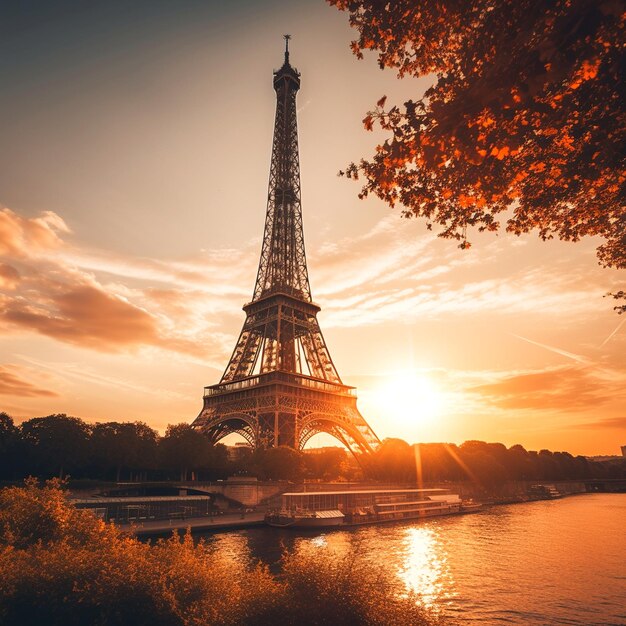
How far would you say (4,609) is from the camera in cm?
1366

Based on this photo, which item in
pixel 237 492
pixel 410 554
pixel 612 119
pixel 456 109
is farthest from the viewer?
pixel 237 492

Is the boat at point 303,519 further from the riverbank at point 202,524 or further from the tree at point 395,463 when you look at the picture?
the tree at point 395,463

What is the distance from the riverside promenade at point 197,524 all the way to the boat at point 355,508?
8.90 feet

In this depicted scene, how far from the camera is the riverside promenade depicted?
4262cm

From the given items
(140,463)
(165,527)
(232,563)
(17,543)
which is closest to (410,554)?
(232,563)

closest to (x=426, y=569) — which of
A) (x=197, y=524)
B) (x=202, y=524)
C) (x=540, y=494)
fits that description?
(x=202, y=524)

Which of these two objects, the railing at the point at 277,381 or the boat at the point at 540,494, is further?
the boat at the point at 540,494

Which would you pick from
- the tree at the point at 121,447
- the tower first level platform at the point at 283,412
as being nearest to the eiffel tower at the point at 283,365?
the tower first level platform at the point at 283,412

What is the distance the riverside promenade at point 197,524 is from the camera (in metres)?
42.6

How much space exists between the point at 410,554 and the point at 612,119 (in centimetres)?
3806

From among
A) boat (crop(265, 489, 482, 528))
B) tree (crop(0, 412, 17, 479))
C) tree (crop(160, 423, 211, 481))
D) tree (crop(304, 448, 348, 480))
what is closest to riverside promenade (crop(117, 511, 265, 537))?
boat (crop(265, 489, 482, 528))

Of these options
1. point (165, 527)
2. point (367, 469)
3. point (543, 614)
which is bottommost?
point (543, 614)

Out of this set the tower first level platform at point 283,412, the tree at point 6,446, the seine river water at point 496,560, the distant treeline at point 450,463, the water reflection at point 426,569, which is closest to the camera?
the seine river water at point 496,560

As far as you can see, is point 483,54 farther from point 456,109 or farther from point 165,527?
point 165,527
